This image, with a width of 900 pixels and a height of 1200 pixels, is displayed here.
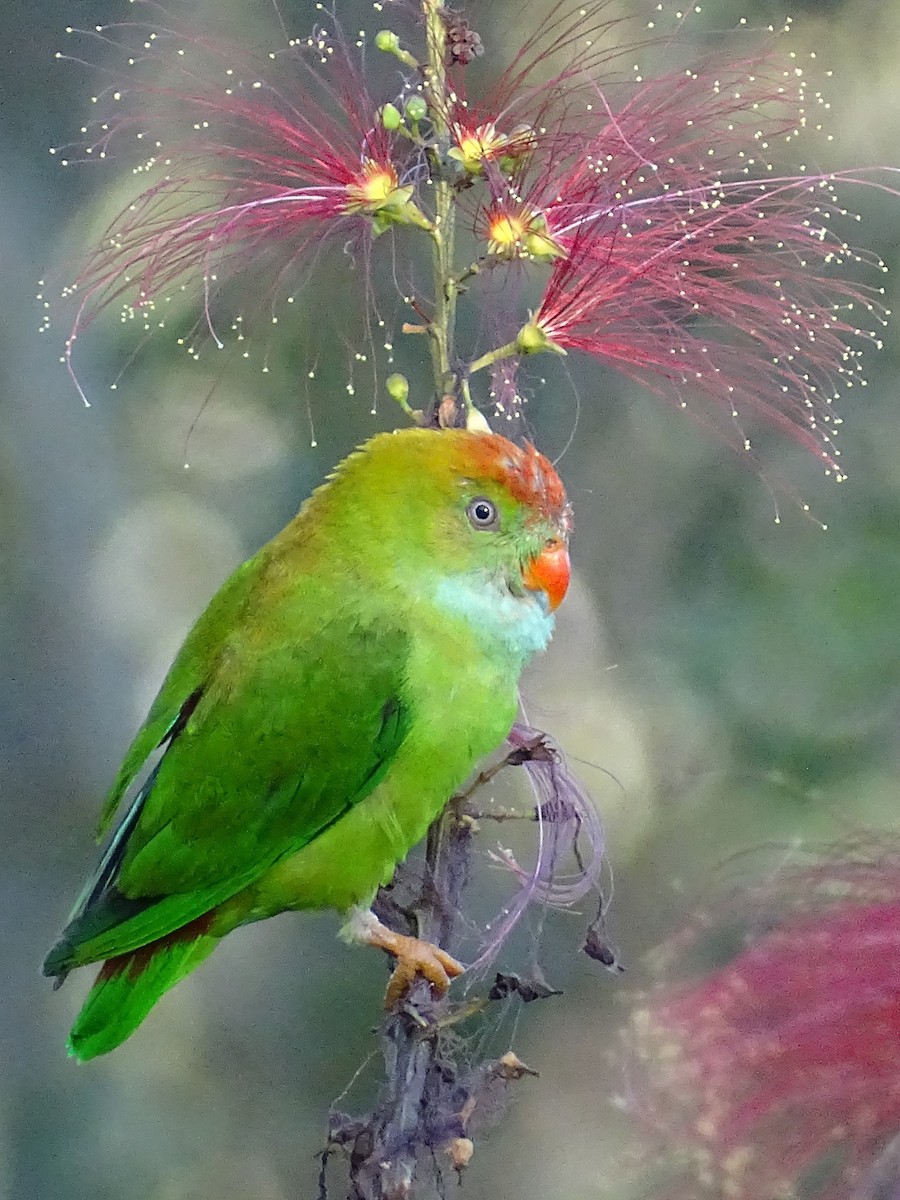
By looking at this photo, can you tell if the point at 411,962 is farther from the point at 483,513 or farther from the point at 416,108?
the point at 416,108

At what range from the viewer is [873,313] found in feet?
2.70

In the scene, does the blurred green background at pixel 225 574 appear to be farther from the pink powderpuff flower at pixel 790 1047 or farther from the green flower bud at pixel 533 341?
the green flower bud at pixel 533 341

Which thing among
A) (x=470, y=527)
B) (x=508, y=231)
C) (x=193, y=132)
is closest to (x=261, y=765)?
(x=470, y=527)

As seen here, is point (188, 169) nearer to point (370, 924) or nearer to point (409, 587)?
point (409, 587)

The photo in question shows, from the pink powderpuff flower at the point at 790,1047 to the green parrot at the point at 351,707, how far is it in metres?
0.21

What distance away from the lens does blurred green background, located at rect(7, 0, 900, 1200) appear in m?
0.81

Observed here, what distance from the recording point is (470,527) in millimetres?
540

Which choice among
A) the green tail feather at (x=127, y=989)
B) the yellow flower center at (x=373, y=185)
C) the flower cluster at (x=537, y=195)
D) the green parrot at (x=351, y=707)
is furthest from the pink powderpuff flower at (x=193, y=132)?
the green tail feather at (x=127, y=989)

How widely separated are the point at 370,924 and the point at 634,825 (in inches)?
13.8

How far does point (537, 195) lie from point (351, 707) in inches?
10.7

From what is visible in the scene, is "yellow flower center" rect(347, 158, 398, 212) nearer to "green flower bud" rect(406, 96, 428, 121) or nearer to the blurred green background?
"green flower bud" rect(406, 96, 428, 121)

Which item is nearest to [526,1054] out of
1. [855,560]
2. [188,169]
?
[855,560]

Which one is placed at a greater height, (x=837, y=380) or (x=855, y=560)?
(x=837, y=380)

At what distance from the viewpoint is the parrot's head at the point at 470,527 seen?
1.72ft
